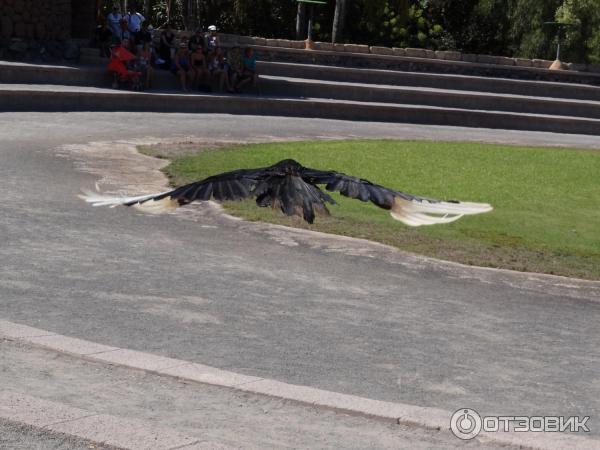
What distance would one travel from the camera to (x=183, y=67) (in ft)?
87.5

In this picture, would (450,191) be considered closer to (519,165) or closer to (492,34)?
(519,165)

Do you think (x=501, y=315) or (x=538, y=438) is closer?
(x=538, y=438)

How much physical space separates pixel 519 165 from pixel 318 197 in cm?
1525

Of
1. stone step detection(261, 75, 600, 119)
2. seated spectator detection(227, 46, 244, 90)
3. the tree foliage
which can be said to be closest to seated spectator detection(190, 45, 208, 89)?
seated spectator detection(227, 46, 244, 90)

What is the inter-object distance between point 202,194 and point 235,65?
2154cm

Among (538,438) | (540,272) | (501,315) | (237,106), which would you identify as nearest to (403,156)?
(237,106)

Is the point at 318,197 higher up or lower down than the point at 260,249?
higher up

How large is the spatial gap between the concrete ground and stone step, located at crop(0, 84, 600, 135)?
25.9ft

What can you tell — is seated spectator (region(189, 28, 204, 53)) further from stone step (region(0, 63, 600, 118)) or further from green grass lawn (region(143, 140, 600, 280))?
green grass lawn (region(143, 140, 600, 280))

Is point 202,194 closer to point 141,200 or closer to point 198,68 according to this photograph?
point 141,200

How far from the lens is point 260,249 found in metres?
12.0

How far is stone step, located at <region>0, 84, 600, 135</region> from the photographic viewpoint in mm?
23031

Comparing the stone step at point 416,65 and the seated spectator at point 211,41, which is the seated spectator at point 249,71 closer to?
the seated spectator at point 211,41

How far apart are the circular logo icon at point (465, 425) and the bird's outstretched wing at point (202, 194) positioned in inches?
69.7
